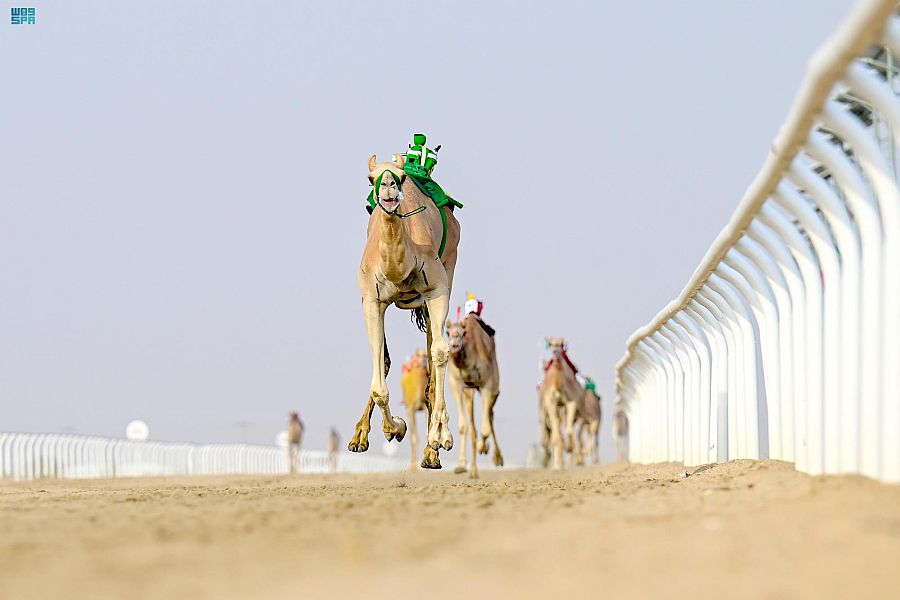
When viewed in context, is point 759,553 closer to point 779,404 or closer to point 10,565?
point 10,565

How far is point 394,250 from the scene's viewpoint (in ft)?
39.2

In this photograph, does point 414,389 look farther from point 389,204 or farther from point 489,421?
point 389,204

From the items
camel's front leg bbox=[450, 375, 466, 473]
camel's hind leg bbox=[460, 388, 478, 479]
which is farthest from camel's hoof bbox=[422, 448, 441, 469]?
camel's front leg bbox=[450, 375, 466, 473]

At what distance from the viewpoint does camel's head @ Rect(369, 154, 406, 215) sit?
1098cm

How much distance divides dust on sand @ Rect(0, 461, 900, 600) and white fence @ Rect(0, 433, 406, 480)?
23.6 metres

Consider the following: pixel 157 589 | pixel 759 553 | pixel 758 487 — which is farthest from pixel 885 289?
pixel 157 589

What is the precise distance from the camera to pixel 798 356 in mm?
8086

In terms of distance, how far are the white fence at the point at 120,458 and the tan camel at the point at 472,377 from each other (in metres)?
12.3

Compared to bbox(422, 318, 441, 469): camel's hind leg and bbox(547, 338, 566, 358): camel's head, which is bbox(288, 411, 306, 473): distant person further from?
bbox(422, 318, 441, 469): camel's hind leg

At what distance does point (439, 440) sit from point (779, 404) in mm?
4266

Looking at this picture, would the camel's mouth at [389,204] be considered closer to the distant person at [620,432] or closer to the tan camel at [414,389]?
the tan camel at [414,389]

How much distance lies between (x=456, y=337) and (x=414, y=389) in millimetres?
8026

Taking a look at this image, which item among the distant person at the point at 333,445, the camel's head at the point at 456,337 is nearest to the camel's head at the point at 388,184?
the camel's head at the point at 456,337

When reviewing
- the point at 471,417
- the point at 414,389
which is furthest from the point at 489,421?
the point at 414,389
